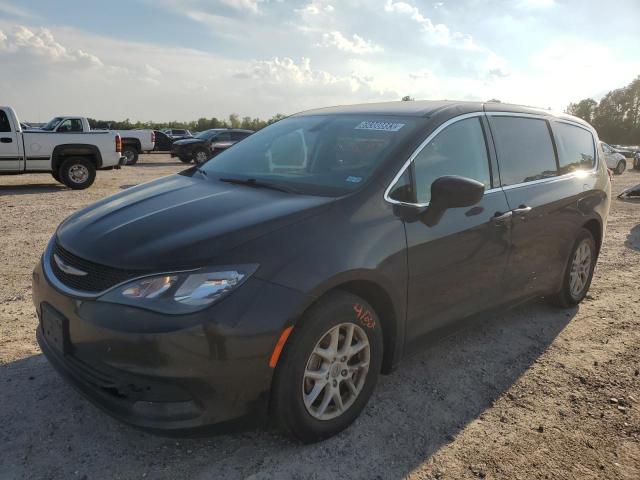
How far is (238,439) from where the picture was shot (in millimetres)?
2721

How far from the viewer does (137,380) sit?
225 cm

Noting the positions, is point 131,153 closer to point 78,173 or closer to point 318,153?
point 78,173

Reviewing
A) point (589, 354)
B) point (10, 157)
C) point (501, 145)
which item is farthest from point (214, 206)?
point (10, 157)

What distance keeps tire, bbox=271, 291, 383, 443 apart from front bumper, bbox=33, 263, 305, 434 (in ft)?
0.34

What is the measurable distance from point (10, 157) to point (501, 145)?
11.6 meters

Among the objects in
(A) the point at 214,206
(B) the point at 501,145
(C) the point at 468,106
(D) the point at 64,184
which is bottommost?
(D) the point at 64,184

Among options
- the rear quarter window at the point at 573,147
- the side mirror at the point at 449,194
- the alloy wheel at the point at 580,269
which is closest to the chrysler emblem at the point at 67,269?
the side mirror at the point at 449,194

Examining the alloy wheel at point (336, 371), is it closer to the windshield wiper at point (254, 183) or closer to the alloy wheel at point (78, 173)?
the windshield wiper at point (254, 183)

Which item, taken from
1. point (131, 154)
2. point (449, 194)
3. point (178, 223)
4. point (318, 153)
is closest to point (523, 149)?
point (449, 194)

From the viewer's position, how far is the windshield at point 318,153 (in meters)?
3.06

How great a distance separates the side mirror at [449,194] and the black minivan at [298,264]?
0.03ft

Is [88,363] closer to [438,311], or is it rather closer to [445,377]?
[438,311]

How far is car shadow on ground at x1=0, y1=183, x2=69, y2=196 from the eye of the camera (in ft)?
38.0

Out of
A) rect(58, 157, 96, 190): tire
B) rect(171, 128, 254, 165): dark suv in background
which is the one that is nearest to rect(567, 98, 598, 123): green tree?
rect(171, 128, 254, 165): dark suv in background
